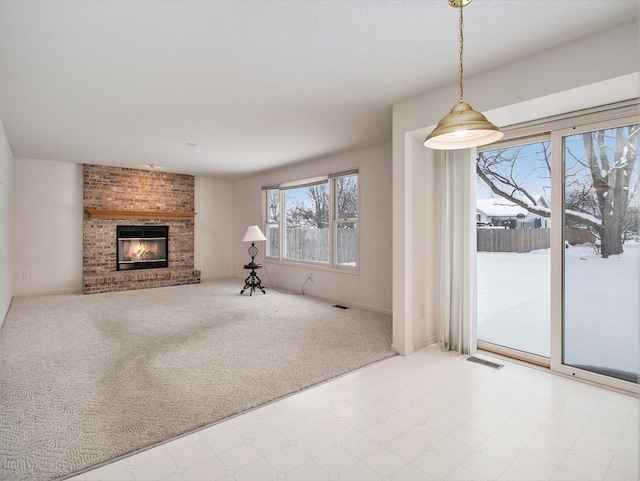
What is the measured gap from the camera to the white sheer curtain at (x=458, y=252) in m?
3.41

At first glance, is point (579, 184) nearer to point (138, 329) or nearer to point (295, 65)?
point (295, 65)

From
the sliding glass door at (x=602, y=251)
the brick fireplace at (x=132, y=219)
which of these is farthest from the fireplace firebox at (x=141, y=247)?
the sliding glass door at (x=602, y=251)

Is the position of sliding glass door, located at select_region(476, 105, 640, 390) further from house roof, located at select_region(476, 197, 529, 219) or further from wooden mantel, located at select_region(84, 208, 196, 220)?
wooden mantel, located at select_region(84, 208, 196, 220)

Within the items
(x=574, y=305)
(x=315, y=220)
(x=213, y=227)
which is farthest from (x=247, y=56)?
(x=213, y=227)

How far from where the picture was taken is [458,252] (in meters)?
3.51

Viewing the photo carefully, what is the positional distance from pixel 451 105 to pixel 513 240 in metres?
1.46

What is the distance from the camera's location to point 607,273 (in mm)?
2762

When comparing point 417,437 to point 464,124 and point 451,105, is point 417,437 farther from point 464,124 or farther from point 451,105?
point 451,105

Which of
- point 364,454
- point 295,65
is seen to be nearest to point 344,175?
point 295,65

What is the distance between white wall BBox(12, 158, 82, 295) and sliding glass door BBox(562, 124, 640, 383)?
7.79 metres

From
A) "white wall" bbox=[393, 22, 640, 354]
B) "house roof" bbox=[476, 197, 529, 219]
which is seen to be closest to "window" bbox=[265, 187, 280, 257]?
"white wall" bbox=[393, 22, 640, 354]

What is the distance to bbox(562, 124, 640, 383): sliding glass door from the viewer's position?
2.64m

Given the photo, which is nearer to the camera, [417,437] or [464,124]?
[464,124]

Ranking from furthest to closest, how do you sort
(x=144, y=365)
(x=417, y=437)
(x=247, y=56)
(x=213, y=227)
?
1. (x=213, y=227)
2. (x=144, y=365)
3. (x=247, y=56)
4. (x=417, y=437)
